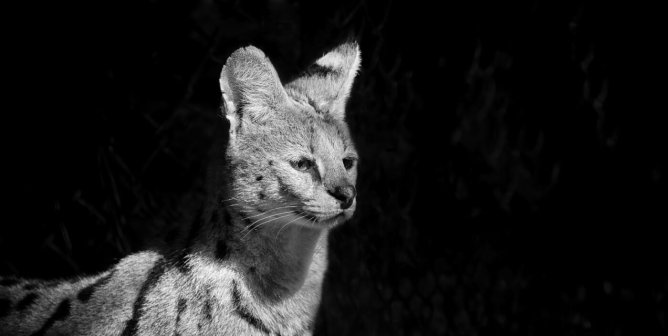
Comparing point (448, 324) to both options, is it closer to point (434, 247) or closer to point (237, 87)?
point (434, 247)

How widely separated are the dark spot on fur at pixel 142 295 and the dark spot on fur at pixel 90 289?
18cm

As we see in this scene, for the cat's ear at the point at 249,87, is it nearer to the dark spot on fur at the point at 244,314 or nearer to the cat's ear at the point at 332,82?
the cat's ear at the point at 332,82

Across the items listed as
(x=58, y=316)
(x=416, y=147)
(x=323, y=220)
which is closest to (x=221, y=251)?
(x=323, y=220)

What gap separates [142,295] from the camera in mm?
2795

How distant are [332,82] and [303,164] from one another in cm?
43

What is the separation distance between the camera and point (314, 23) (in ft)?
12.8

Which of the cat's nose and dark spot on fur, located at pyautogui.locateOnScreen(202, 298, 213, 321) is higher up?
the cat's nose

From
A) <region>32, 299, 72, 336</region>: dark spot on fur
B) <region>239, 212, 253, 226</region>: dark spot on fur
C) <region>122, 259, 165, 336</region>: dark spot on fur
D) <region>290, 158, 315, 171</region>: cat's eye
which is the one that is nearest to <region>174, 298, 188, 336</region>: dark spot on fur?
<region>122, 259, 165, 336</region>: dark spot on fur

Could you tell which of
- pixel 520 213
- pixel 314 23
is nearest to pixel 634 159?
pixel 520 213

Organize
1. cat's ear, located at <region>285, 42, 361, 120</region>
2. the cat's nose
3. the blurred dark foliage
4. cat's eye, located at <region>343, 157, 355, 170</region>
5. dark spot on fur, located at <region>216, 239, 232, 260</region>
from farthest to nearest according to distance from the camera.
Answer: the blurred dark foliage → cat's ear, located at <region>285, 42, 361, 120</region> → cat's eye, located at <region>343, 157, 355, 170</region> → dark spot on fur, located at <region>216, 239, 232, 260</region> → the cat's nose

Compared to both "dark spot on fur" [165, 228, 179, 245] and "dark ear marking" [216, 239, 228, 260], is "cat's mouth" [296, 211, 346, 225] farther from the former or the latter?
"dark spot on fur" [165, 228, 179, 245]

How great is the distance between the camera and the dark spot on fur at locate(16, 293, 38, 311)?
295 cm

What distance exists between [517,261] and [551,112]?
2.45ft

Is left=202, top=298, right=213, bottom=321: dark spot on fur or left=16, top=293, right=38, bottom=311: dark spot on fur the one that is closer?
left=202, top=298, right=213, bottom=321: dark spot on fur
